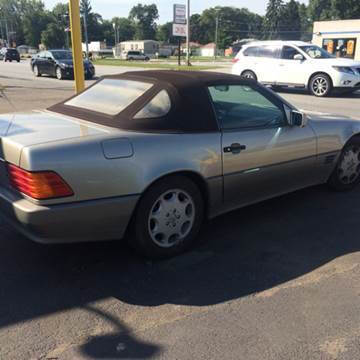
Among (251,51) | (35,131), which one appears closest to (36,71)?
(251,51)

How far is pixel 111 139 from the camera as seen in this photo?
10.2 ft

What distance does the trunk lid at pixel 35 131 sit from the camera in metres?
3.02

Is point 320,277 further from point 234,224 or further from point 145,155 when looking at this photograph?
point 145,155

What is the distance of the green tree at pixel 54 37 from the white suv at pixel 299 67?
95.4 meters

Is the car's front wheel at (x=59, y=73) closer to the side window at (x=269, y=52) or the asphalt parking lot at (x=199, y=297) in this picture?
the side window at (x=269, y=52)

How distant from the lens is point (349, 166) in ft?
16.5

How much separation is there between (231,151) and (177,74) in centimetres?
91

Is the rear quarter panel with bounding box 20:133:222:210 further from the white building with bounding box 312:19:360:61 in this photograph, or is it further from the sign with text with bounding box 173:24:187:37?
the white building with bounding box 312:19:360:61

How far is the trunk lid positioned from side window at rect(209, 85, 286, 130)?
109cm

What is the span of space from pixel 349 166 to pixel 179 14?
99.5ft

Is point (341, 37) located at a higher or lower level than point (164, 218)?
higher

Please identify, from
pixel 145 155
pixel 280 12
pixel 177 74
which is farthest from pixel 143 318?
pixel 280 12

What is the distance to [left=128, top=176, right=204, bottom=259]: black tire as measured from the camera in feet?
10.7

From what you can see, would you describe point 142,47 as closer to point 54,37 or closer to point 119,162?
point 54,37
